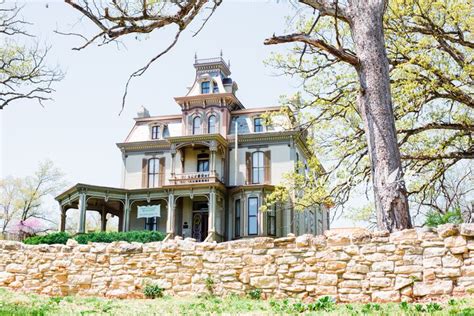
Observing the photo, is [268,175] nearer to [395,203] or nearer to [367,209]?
[367,209]

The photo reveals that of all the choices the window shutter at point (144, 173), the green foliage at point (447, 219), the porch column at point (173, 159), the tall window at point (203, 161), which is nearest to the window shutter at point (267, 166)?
the tall window at point (203, 161)

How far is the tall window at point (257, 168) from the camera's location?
31.2 m

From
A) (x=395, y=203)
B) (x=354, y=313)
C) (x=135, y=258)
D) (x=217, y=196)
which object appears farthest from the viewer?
(x=217, y=196)

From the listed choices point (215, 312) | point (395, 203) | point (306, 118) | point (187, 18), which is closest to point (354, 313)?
point (215, 312)

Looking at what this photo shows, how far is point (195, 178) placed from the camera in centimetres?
3017

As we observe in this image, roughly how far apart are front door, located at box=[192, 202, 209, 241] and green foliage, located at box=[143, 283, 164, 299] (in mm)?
21432

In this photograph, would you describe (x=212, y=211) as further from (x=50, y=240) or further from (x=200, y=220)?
(x=50, y=240)

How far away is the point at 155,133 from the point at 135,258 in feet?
80.1

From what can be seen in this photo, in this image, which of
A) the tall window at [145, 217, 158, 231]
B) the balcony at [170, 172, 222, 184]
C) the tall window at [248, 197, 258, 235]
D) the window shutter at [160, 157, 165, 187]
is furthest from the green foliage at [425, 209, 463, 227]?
the window shutter at [160, 157, 165, 187]

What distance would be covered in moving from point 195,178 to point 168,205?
7.21ft

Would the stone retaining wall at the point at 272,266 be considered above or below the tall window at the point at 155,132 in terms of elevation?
below

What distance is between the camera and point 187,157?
32.2m

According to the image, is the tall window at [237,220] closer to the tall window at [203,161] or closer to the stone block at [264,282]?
the tall window at [203,161]

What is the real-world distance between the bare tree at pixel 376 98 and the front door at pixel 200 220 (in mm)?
21721
